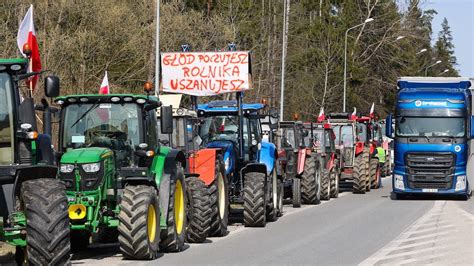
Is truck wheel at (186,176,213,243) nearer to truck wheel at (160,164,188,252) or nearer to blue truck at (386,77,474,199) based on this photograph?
truck wheel at (160,164,188,252)

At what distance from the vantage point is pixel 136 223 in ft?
44.7

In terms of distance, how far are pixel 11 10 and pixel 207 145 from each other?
47.3 feet

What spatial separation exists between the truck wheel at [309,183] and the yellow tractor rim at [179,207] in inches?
426

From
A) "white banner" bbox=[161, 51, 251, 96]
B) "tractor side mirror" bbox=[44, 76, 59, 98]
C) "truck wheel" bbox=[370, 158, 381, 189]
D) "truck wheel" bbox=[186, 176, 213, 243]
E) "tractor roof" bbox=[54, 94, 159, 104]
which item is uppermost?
"white banner" bbox=[161, 51, 251, 96]

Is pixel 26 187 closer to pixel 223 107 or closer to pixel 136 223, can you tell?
pixel 136 223

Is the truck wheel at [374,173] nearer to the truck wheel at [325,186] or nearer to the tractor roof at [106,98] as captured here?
the truck wheel at [325,186]

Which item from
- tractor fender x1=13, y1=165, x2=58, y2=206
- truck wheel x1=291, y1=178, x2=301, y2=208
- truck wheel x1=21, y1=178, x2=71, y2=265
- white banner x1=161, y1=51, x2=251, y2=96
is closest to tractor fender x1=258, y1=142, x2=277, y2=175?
white banner x1=161, y1=51, x2=251, y2=96

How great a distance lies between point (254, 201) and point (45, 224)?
8.71 meters

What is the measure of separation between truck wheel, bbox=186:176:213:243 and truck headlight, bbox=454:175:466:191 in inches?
532

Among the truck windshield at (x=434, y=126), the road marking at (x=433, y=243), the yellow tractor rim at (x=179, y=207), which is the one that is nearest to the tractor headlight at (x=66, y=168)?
the yellow tractor rim at (x=179, y=207)

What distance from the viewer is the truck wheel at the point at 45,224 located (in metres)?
10.9

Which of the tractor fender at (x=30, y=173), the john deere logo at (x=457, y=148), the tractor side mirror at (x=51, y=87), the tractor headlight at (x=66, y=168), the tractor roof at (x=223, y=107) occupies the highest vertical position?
the tractor side mirror at (x=51, y=87)

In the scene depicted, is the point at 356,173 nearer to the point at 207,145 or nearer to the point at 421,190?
the point at 421,190

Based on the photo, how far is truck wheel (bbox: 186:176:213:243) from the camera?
54.3 feet
